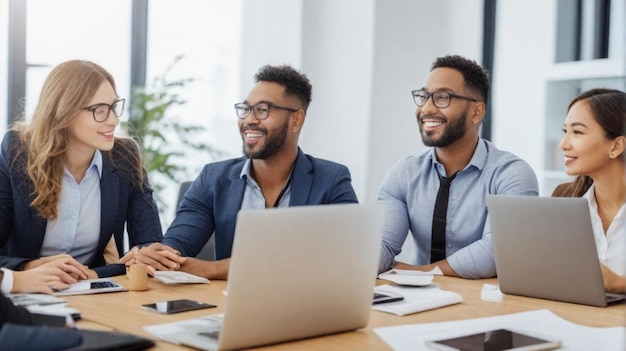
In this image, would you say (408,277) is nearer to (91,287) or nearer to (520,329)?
(520,329)

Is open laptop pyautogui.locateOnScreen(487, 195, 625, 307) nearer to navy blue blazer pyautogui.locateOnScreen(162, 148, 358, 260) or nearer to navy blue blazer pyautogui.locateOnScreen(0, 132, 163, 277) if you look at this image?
navy blue blazer pyautogui.locateOnScreen(162, 148, 358, 260)

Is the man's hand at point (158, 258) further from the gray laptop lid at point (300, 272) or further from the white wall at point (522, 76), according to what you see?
the white wall at point (522, 76)

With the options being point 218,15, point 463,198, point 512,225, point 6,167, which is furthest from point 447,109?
point 218,15

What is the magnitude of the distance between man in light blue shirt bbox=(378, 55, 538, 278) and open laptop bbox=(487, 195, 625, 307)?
1.93 ft

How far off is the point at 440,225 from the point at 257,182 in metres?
0.70

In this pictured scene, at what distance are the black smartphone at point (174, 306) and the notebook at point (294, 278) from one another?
0.15 metres

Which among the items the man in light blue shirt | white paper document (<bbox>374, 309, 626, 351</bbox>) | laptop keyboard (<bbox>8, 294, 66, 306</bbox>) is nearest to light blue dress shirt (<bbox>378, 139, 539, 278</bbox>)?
the man in light blue shirt

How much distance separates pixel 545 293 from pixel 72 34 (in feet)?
11.4

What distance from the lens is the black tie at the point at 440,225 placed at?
277 centimetres

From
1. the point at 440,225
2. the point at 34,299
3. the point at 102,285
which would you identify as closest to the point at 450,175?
the point at 440,225

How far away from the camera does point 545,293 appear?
196cm

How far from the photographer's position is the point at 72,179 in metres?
2.61

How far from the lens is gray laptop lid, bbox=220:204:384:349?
52.3 inches

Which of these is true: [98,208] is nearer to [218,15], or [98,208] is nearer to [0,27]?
[0,27]
